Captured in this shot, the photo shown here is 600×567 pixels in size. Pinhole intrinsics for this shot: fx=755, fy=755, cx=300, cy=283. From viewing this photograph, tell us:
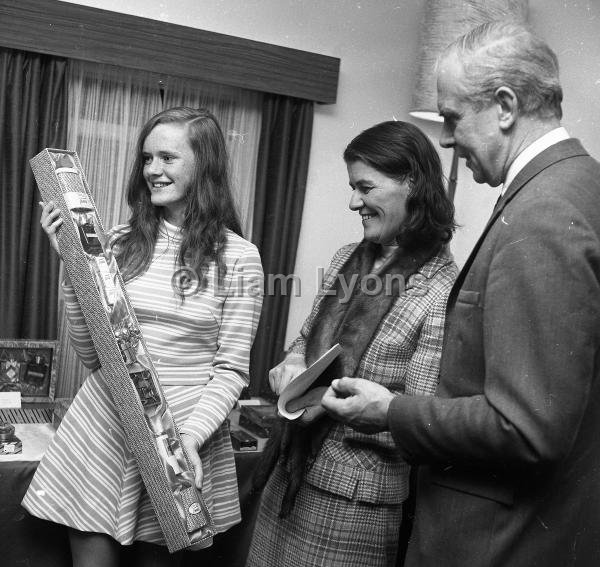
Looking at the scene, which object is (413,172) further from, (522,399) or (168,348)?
(522,399)

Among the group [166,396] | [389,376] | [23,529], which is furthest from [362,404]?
[23,529]

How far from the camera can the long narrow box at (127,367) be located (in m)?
1.61

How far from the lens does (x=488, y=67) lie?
119cm

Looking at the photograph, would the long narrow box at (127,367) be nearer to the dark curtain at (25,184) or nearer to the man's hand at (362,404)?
the man's hand at (362,404)

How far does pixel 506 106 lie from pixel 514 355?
404 millimetres

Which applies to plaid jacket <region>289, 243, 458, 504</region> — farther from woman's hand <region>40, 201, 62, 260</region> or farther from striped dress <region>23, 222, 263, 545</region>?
woman's hand <region>40, 201, 62, 260</region>

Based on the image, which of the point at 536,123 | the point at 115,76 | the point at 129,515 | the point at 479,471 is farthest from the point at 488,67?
the point at 115,76

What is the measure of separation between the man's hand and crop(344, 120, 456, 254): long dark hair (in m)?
0.58

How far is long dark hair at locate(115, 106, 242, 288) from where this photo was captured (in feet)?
6.21

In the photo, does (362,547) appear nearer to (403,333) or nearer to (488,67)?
(403,333)

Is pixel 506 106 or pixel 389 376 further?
pixel 389 376

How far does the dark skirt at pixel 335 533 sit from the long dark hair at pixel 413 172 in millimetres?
625

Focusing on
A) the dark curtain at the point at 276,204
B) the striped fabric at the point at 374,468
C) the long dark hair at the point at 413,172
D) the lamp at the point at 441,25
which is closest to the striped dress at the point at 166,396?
the striped fabric at the point at 374,468

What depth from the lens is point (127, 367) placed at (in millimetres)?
1650
